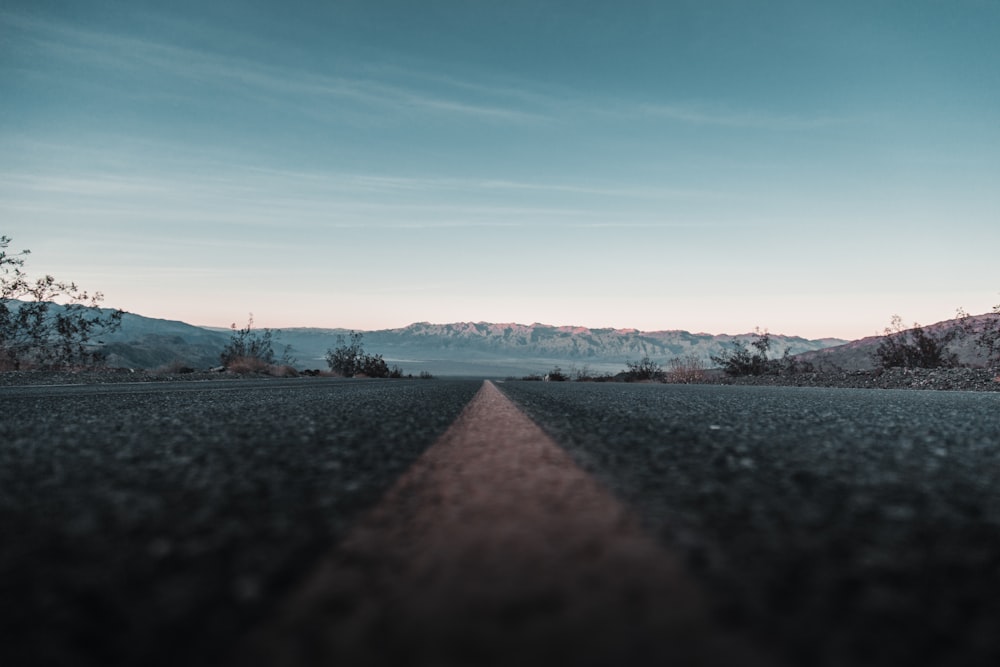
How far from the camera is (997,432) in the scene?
319 centimetres

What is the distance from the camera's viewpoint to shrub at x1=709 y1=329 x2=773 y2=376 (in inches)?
797

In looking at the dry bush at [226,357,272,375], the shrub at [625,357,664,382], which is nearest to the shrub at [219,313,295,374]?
the dry bush at [226,357,272,375]

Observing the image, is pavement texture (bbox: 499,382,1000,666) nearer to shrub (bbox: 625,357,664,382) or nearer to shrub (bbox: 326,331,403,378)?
shrub (bbox: 625,357,664,382)

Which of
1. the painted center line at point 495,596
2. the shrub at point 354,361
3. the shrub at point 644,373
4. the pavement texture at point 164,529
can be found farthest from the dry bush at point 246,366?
the painted center line at point 495,596

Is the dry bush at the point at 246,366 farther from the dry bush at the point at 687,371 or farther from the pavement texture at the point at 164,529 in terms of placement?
the pavement texture at the point at 164,529

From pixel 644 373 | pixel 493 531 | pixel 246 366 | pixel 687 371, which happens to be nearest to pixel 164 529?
pixel 493 531

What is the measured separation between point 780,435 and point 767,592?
2314mm

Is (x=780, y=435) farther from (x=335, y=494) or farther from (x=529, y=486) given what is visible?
(x=335, y=494)

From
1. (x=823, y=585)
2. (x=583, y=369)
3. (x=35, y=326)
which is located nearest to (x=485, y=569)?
(x=823, y=585)

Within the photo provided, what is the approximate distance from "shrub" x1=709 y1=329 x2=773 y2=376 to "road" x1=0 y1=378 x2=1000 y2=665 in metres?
18.7

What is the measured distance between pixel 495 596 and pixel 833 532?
757 millimetres

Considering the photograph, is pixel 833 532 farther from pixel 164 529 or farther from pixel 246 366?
pixel 246 366

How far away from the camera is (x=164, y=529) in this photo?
117cm

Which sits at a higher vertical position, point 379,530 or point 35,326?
point 35,326
